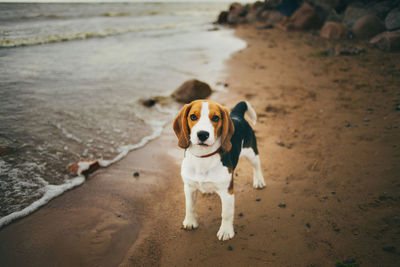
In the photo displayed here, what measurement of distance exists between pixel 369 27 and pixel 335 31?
5.75 feet

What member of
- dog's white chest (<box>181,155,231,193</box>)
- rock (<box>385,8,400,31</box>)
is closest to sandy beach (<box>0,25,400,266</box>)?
dog's white chest (<box>181,155,231,193</box>)

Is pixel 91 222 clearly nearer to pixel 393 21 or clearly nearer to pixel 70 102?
pixel 70 102

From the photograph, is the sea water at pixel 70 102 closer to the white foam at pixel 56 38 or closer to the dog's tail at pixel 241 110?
the white foam at pixel 56 38

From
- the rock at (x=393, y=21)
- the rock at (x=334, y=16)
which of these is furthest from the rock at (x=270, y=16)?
the rock at (x=393, y=21)

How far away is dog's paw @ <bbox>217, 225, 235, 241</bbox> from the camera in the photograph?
2.77m

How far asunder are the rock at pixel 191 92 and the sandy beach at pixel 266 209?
2.14m

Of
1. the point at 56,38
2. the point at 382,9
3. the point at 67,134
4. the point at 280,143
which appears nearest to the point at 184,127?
the point at 280,143

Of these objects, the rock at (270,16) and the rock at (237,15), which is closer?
the rock at (270,16)

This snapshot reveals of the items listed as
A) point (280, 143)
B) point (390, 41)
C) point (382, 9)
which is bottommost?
point (280, 143)

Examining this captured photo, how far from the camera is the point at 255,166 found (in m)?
3.51

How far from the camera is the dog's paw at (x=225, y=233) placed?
2.77m

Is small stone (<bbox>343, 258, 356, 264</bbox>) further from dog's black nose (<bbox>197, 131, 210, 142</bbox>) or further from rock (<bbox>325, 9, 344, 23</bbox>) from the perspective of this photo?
rock (<bbox>325, 9, 344, 23</bbox>)

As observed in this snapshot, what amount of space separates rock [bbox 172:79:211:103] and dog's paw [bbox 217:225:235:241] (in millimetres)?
4694

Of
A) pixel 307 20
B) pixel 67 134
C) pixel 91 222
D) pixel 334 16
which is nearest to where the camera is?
pixel 91 222
